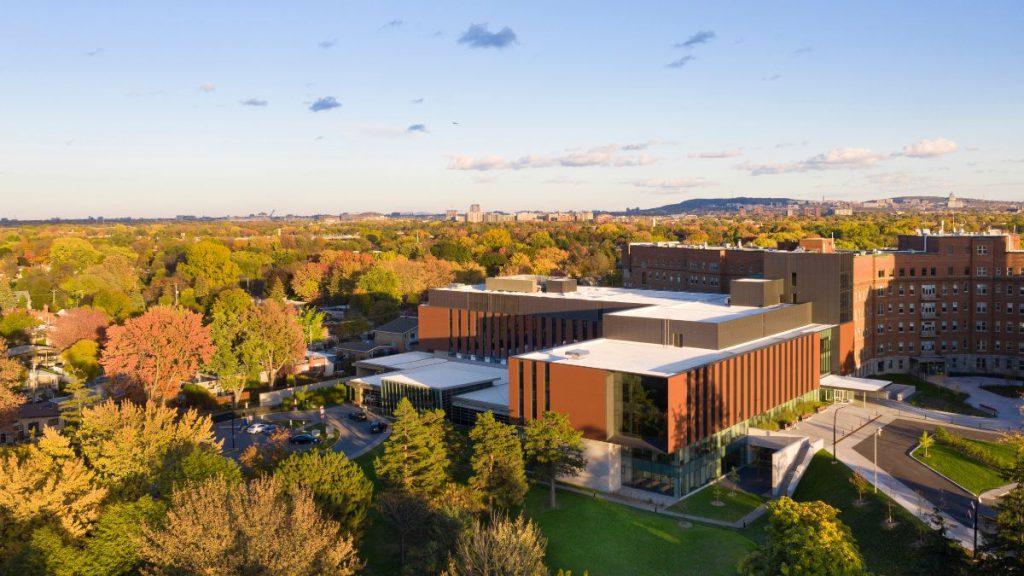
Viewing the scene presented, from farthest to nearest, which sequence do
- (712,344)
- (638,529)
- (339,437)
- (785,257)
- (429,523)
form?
(785,257) < (339,437) < (712,344) < (638,529) < (429,523)

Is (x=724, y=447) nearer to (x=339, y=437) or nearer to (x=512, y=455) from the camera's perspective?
(x=512, y=455)

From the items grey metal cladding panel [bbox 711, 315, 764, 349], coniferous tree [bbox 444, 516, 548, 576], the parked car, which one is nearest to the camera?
coniferous tree [bbox 444, 516, 548, 576]

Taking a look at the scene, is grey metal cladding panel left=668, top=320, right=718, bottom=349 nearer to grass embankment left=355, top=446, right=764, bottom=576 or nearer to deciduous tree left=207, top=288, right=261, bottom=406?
grass embankment left=355, top=446, right=764, bottom=576

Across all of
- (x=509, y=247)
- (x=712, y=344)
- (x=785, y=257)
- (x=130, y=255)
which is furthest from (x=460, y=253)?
(x=712, y=344)

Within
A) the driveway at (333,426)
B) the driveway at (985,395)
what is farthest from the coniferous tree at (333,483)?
the driveway at (985,395)

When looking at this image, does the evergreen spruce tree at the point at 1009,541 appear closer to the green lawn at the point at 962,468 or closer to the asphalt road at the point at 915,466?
the asphalt road at the point at 915,466

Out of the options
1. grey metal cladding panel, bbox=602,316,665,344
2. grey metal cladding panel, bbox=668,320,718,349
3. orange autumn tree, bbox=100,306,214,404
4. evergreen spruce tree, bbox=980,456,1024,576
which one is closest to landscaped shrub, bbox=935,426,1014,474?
grey metal cladding panel, bbox=668,320,718,349

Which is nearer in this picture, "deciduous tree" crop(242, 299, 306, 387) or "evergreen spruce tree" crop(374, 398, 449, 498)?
"evergreen spruce tree" crop(374, 398, 449, 498)
